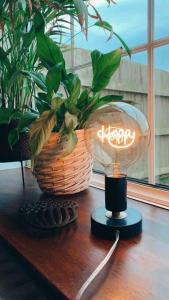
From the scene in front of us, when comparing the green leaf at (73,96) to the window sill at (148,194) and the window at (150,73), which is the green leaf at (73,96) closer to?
the window at (150,73)

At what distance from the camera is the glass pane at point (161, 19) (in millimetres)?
1005

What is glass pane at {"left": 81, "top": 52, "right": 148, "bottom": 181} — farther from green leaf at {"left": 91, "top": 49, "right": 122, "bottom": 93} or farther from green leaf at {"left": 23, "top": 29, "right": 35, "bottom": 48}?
green leaf at {"left": 23, "top": 29, "right": 35, "bottom": 48}

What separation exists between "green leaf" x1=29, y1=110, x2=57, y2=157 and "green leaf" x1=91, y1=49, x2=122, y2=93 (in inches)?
8.2

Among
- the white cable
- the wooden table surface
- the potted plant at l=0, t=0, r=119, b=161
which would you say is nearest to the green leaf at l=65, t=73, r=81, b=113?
the potted plant at l=0, t=0, r=119, b=161

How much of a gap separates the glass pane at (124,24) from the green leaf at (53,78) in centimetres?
44

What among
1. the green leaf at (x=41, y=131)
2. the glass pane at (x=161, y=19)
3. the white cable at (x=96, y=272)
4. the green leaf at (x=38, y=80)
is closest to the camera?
the white cable at (x=96, y=272)

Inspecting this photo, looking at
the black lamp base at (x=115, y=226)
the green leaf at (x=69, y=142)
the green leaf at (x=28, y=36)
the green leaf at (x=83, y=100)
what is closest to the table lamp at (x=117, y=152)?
the black lamp base at (x=115, y=226)

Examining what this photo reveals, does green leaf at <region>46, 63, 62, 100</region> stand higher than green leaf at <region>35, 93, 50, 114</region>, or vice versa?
green leaf at <region>46, 63, 62, 100</region>

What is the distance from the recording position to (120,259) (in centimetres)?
56

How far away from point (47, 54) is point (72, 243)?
621mm

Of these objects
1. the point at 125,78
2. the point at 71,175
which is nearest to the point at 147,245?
the point at 71,175

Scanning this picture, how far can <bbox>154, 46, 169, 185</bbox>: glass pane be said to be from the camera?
1028mm

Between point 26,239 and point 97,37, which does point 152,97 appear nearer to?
point 97,37

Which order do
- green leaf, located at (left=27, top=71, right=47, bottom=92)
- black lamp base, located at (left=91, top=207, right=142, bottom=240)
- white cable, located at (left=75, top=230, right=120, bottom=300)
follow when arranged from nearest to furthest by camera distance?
white cable, located at (left=75, top=230, right=120, bottom=300)
black lamp base, located at (left=91, top=207, right=142, bottom=240)
green leaf, located at (left=27, top=71, right=47, bottom=92)
